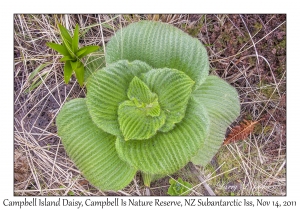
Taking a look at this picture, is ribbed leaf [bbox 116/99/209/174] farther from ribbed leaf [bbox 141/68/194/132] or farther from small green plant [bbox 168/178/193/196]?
small green plant [bbox 168/178/193/196]

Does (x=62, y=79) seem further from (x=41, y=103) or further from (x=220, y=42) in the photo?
(x=220, y=42)

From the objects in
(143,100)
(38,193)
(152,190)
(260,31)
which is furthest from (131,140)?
(260,31)

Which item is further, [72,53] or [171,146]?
[72,53]

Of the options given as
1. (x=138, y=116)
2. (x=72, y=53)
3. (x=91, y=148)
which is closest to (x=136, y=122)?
(x=138, y=116)

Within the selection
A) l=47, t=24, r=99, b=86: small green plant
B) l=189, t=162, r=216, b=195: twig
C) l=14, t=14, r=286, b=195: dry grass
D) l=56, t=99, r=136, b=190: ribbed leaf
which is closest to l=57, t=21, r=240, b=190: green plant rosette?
l=56, t=99, r=136, b=190: ribbed leaf

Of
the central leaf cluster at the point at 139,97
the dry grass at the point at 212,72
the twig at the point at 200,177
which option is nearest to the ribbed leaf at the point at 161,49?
the central leaf cluster at the point at 139,97

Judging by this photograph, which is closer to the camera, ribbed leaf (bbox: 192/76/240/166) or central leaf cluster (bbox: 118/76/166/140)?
central leaf cluster (bbox: 118/76/166/140)

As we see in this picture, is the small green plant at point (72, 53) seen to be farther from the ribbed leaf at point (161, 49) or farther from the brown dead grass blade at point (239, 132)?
the brown dead grass blade at point (239, 132)

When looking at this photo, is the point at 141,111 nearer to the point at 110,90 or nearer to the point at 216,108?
the point at 110,90
